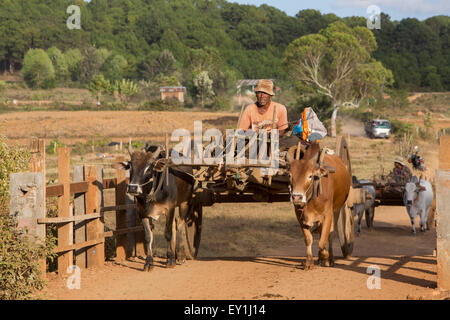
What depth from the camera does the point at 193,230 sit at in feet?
36.6

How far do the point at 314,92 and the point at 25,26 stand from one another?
8065 cm

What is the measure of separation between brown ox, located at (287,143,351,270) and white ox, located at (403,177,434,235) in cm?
619

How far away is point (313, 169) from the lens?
9.02 meters

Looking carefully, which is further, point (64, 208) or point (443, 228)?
point (64, 208)

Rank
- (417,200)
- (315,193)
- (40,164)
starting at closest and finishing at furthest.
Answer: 1. (40,164)
2. (315,193)
3. (417,200)

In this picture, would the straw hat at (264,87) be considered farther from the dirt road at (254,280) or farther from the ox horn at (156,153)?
the dirt road at (254,280)

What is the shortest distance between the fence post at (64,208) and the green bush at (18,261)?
559mm

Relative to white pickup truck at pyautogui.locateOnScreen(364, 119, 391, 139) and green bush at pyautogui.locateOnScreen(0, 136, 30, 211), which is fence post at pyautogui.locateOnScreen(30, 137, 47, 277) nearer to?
green bush at pyautogui.locateOnScreen(0, 136, 30, 211)

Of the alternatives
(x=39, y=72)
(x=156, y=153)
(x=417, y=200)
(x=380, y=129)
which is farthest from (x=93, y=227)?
(x=39, y=72)

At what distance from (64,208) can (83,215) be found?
0.38 meters

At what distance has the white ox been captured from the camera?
15766 millimetres

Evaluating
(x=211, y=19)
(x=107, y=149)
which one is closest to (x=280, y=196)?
(x=107, y=149)

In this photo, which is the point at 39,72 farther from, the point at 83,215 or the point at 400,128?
the point at 83,215

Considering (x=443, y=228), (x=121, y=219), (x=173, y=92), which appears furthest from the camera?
(x=173, y=92)
